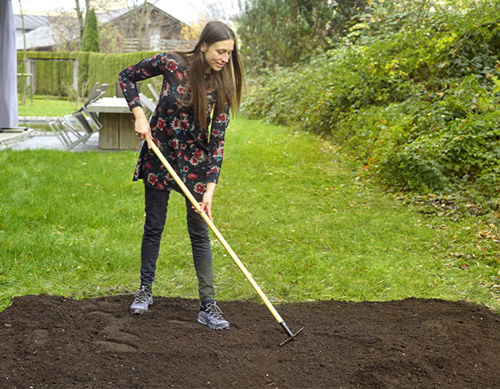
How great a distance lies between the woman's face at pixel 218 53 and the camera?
318cm

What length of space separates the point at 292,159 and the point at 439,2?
14.8ft

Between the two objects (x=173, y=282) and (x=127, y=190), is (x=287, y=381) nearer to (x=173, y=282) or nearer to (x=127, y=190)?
(x=173, y=282)

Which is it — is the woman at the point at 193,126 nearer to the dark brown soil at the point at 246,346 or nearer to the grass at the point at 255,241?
A: the dark brown soil at the point at 246,346

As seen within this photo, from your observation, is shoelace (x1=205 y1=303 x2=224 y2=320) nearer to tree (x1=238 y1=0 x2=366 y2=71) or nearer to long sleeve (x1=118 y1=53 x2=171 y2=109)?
long sleeve (x1=118 y1=53 x2=171 y2=109)

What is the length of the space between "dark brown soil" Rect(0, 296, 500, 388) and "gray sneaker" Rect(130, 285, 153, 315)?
5 centimetres

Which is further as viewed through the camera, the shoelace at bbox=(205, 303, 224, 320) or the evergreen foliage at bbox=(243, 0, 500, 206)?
the evergreen foliage at bbox=(243, 0, 500, 206)

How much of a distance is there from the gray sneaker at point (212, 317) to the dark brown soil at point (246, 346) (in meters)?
0.05

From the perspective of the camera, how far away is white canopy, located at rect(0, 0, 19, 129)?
870 cm

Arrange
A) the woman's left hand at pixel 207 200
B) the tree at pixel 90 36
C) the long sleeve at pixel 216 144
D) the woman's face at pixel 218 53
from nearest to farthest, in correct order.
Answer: the woman's face at pixel 218 53
the woman's left hand at pixel 207 200
the long sleeve at pixel 216 144
the tree at pixel 90 36

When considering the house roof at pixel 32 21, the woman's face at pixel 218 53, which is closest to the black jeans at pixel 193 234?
the woman's face at pixel 218 53

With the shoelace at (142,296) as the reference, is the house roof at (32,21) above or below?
above

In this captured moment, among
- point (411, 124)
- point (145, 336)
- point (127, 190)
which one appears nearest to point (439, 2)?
point (411, 124)

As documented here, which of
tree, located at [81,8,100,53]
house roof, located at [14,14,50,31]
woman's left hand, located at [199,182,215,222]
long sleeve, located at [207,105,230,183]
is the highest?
house roof, located at [14,14,50,31]

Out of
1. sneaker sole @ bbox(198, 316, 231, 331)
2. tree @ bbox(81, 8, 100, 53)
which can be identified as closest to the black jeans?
sneaker sole @ bbox(198, 316, 231, 331)
